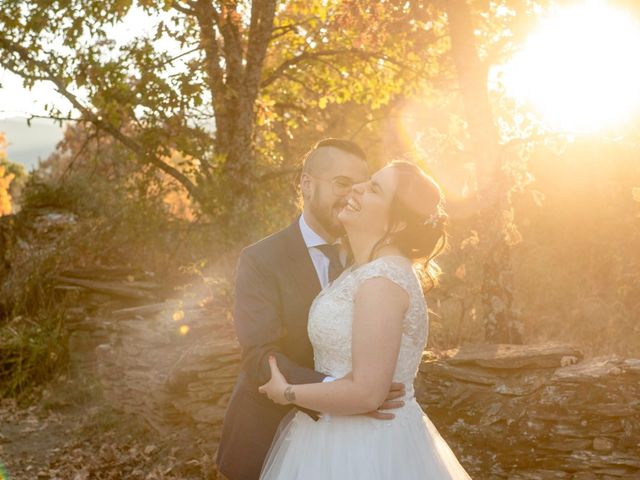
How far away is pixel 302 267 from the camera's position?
13.4 ft

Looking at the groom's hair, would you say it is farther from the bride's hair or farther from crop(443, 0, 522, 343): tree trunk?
crop(443, 0, 522, 343): tree trunk

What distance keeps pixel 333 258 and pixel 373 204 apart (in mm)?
802

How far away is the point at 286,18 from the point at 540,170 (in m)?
5.30

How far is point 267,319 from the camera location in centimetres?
391

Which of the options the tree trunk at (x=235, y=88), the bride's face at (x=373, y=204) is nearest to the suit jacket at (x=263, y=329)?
the bride's face at (x=373, y=204)

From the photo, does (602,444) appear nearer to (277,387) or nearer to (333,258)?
(333,258)

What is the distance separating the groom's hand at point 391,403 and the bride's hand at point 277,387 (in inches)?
15.2

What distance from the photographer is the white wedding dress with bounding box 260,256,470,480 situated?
338 centimetres

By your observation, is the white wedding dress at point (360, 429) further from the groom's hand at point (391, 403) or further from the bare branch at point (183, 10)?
the bare branch at point (183, 10)

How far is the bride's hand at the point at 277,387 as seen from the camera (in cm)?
346

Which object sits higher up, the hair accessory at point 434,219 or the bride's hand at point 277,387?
the hair accessory at point 434,219

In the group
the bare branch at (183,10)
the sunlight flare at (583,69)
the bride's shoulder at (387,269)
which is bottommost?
the bride's shoulder at (387,269)

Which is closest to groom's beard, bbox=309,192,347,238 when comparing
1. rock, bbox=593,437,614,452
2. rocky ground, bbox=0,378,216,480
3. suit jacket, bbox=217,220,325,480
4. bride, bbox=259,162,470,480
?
suit jacket, bbox=217,220,325,480

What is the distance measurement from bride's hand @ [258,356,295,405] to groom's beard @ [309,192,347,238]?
2.93ft
